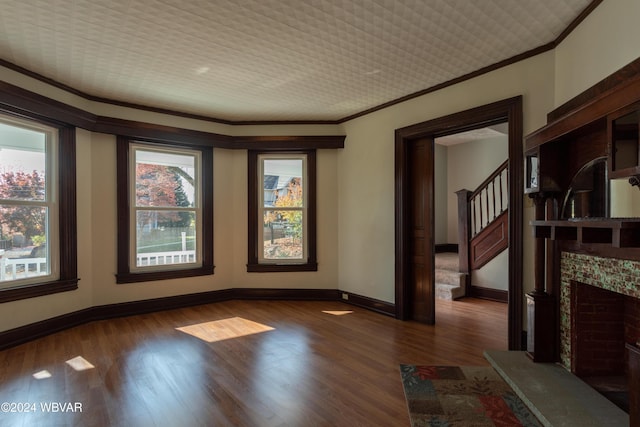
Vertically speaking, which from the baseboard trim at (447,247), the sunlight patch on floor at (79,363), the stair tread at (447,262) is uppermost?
the baseboard trim at (447,247)

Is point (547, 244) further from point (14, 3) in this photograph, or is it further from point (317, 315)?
point (14, 3)

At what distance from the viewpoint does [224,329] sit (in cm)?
402

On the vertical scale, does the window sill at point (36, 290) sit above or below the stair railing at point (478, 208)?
below

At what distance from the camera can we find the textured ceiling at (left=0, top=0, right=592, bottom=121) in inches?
99.0

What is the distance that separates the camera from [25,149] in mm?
3738

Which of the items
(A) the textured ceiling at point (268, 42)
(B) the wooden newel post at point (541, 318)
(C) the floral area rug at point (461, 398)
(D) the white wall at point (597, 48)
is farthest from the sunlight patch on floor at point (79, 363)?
(D) the white wall at point (597, 48)

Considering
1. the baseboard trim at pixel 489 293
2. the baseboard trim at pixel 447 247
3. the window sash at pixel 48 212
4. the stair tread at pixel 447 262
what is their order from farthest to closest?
the baseboard trim at pixel 447 247
the stair tread at pixel 447 262
the baseboard trim at pixel 489 293
the window sash at pixel 48 212

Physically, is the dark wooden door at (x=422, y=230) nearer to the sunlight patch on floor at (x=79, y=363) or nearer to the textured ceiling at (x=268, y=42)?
the textured ceiling at (x=268, y=42)

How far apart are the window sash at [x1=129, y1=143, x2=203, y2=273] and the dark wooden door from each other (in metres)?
3.13

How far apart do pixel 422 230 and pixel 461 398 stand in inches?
87.7

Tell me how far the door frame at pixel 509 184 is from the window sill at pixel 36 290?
13.1 ft

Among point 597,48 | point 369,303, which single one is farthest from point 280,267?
point 597,48

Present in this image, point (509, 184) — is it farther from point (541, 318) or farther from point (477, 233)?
point (477, 233)

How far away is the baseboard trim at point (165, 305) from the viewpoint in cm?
364
